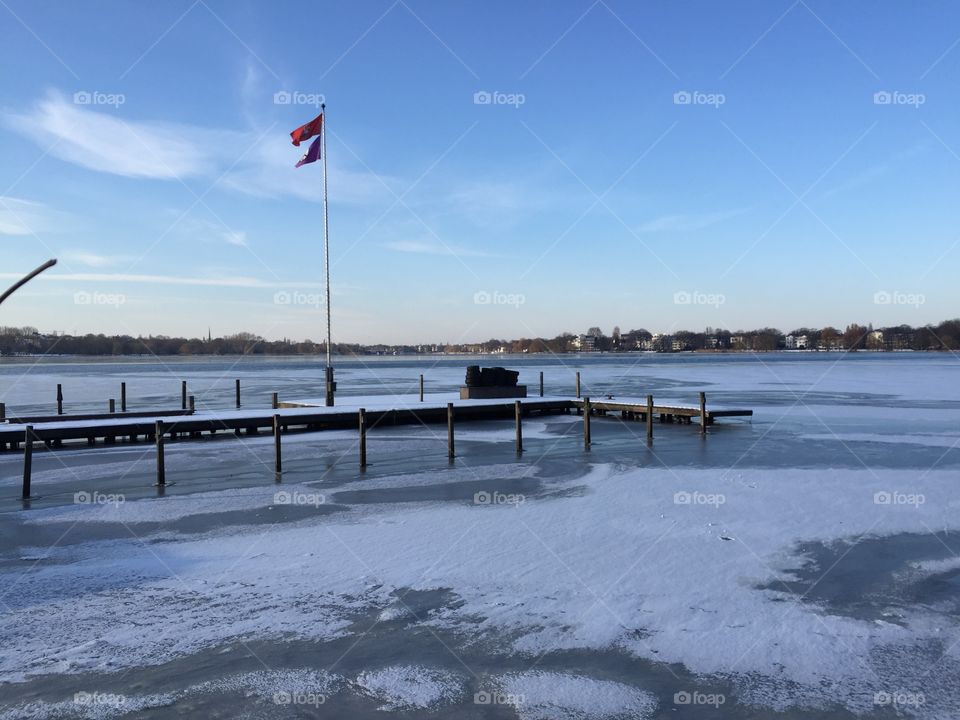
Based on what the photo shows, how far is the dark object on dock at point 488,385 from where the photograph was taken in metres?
34.2

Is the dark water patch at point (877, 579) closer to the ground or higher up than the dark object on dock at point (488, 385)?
closer to the ground

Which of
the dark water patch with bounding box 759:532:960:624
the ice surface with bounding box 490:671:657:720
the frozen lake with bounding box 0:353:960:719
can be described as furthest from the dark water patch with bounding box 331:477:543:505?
the ice surface with bounding box 490:671:657:720

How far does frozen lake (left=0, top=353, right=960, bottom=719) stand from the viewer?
612 cm

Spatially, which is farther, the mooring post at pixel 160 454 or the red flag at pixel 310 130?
the red flag at pixel 310 130

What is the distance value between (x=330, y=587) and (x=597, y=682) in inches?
148

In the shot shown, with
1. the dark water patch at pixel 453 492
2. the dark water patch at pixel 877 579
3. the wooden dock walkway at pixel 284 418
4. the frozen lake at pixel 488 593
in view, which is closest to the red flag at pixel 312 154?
the wooden dock walkway at pixel 284 418

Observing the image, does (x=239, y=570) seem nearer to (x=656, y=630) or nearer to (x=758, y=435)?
(x=656, y=630)

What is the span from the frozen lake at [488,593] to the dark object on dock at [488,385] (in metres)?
16.4

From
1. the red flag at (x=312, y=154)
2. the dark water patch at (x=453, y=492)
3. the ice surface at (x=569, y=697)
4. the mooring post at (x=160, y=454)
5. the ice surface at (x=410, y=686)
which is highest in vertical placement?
the red flag at (x=312, y=154)

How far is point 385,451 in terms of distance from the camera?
21.5 meters

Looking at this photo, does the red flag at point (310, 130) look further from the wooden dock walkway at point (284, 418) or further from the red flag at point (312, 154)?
the wooden dock walkway at point (284, 418)

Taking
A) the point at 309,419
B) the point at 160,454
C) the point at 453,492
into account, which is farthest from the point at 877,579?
the point at 309,419

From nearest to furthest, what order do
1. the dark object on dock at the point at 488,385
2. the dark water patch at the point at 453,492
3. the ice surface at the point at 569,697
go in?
the ice surface at the point at 569,697
the dark water patch at the point at 453,492
the dark object on dock at the point at 488,385

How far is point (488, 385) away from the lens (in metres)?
34.4
